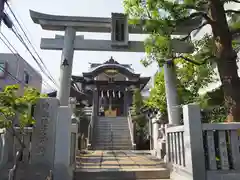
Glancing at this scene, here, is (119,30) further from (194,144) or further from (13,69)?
(13,69)

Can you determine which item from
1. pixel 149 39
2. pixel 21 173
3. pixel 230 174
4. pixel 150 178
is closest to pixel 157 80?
pixel 149 39

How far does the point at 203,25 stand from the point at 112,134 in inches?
396

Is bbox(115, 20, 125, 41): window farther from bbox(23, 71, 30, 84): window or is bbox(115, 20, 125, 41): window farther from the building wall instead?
bbox(23, 71, 30, 84): window

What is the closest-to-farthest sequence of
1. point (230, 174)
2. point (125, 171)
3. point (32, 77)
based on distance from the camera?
point (230, 174) < point (125, 171) < point (32, 77)

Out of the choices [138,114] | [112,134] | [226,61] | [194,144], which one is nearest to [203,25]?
[226,61]

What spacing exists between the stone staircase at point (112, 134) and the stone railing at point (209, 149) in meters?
8.85

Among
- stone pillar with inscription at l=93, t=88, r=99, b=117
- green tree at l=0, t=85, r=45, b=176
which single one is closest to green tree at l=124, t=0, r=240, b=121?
green tree at l=0, t=85, r=45, b=176

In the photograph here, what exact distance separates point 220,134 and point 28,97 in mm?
3563

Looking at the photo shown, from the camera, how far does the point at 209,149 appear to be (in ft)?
11.4

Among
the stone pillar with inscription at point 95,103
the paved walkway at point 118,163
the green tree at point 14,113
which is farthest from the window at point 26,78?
the green tree at point 14,113

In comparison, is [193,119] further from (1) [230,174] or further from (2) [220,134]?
(1) [230,174]

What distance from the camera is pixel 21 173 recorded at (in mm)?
3529

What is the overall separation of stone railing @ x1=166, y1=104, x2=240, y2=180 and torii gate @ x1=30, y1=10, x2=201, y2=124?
11.9 feet

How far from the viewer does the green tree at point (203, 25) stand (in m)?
4.02
